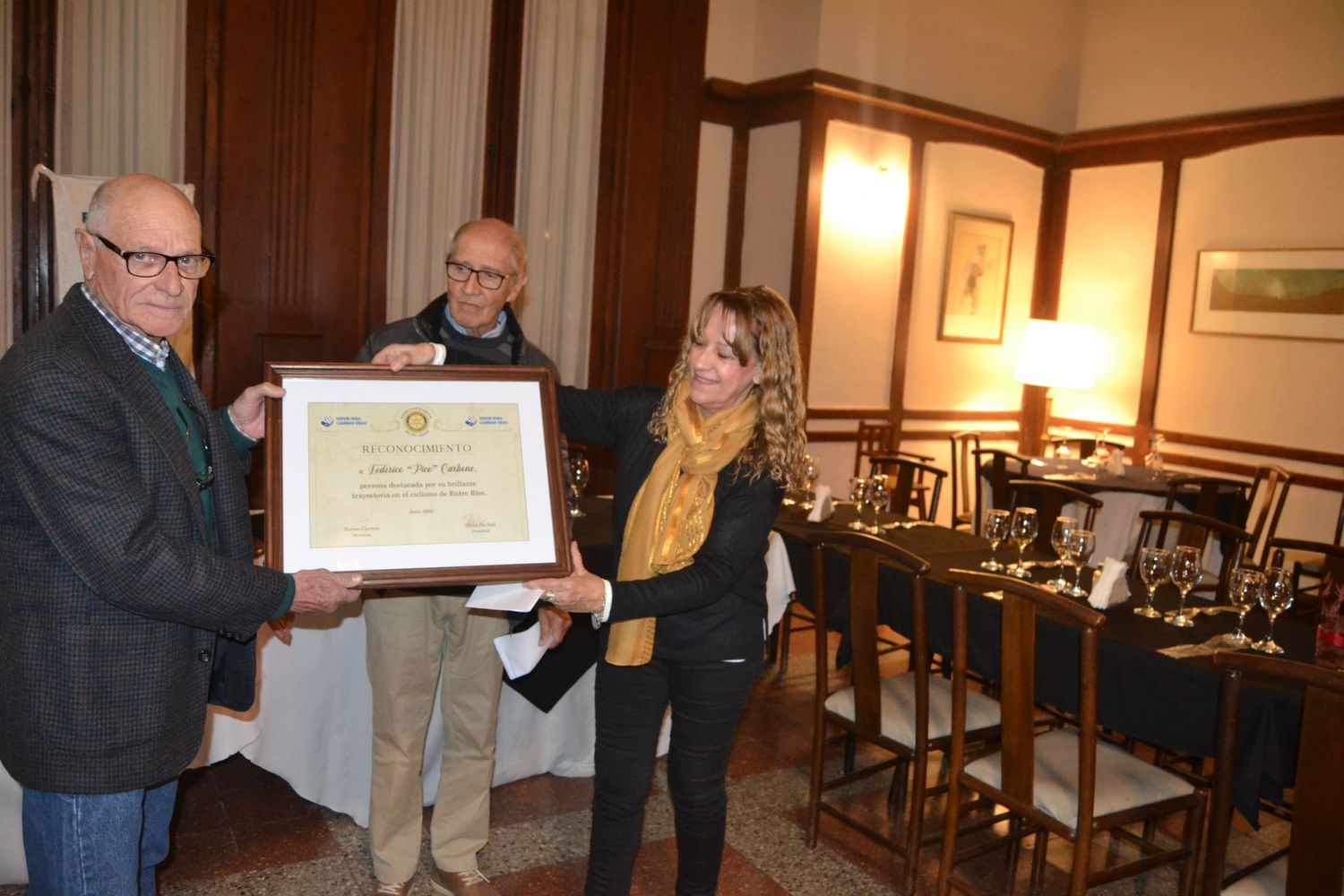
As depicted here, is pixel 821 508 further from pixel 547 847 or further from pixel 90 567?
pixel 90 567

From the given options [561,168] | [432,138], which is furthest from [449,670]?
[561,168]

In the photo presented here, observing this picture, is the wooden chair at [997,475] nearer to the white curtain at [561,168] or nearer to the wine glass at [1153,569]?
the white curtain at [561,168]

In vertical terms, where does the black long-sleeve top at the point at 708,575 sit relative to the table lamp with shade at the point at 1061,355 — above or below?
below

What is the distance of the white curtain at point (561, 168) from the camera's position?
6.20 meters

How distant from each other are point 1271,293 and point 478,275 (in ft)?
21.2

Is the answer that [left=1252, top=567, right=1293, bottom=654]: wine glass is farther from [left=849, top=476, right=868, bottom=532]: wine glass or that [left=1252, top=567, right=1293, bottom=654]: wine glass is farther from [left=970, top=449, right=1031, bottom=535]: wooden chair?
[left=970, top=449, right=1031, bottom=535]: wooden chair

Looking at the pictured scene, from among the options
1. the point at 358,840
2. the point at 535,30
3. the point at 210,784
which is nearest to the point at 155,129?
the point at 535,30

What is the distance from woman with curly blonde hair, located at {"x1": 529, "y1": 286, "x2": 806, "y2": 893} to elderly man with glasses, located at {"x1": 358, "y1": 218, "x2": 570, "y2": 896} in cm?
37

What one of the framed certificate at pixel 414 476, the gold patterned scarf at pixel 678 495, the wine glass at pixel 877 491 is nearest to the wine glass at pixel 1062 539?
the wine glass at pixel 877 491

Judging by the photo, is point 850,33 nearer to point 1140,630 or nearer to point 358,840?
point 1140,630

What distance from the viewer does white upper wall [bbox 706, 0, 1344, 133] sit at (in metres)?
6.90

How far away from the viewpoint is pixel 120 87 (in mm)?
4898

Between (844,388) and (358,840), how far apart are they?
5.17 m

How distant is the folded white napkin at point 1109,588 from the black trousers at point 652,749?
1.45m
